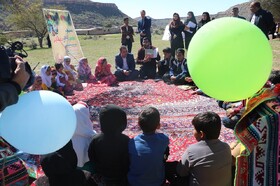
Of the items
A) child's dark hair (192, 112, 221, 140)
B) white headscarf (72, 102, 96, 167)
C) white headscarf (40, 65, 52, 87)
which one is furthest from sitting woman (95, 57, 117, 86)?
child's dark hair (192, 112, 221, 140)

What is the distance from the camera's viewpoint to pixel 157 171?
8.23 ft

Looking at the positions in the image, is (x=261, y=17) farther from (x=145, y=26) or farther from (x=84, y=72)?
(x=84, y=72)

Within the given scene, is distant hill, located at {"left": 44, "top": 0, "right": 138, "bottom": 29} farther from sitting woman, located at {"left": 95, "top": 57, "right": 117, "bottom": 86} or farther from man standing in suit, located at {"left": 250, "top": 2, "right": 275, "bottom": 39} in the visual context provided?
man standing in suit, located at {"left": 250, "top": 2, "right": 275, "bottom": 39}

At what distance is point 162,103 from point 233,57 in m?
3.97

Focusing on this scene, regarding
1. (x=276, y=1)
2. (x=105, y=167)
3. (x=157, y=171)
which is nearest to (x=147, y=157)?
(x=157, y=171)

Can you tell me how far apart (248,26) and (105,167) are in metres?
1.61

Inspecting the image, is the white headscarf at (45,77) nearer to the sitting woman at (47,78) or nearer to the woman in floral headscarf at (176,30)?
the sitting woman at (47,78)

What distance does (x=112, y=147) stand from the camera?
253 cm

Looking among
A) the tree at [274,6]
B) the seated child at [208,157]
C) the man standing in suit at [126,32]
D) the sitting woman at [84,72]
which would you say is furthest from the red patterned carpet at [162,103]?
the tree at [274,6]

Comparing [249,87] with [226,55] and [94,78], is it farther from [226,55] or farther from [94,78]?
[94,78]

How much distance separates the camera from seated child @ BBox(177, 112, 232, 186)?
Answer: 2.28m

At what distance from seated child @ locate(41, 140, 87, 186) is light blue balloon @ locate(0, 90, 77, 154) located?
58cm

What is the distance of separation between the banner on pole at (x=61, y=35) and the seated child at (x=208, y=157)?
7.01m

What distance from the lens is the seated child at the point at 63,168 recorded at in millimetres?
2432
